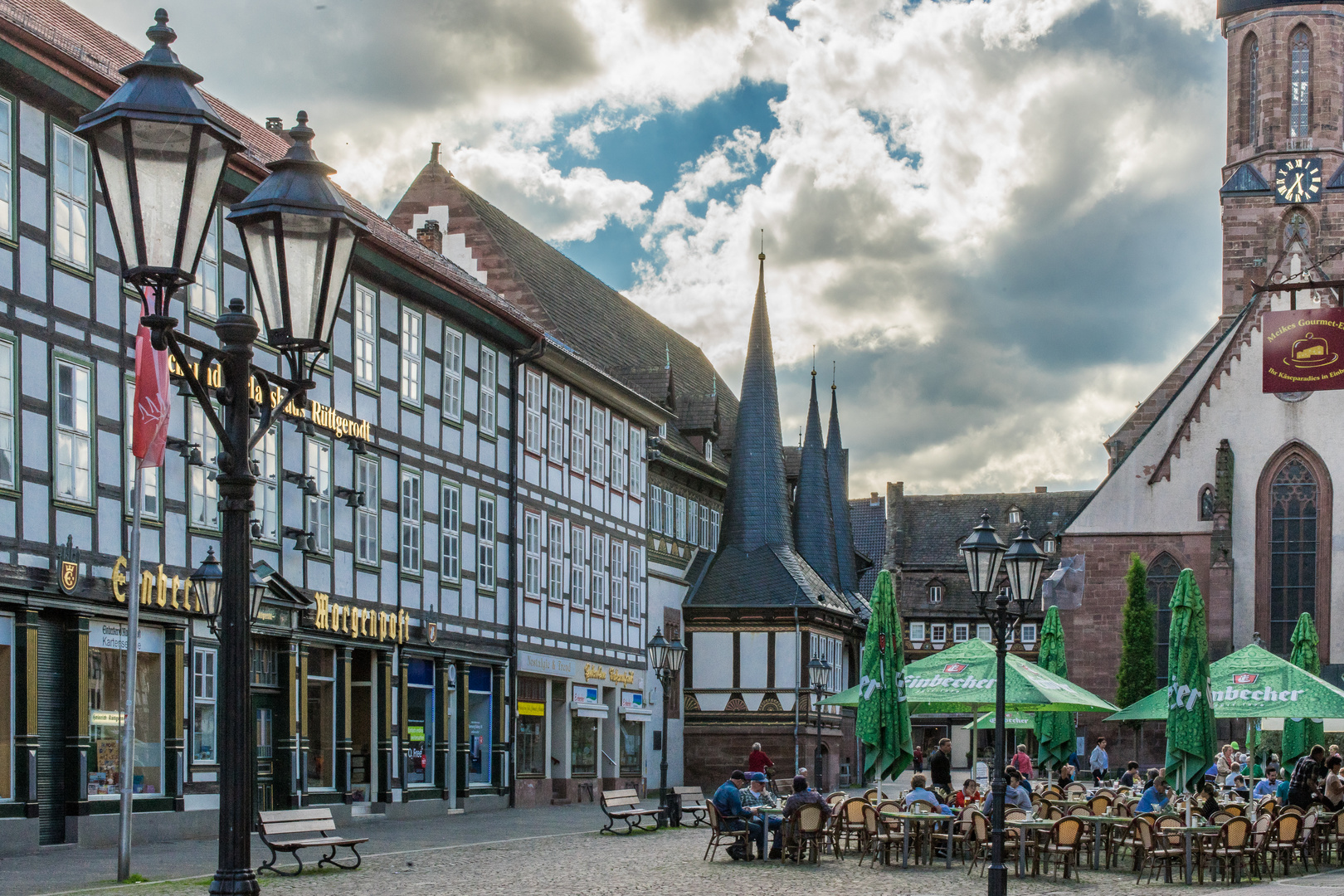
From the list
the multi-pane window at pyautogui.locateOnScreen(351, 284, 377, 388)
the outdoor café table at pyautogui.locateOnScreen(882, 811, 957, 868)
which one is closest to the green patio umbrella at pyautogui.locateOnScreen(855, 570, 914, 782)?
the outdoor café table at pyautogui.locateOnScreen(882, 811, 957, 868)

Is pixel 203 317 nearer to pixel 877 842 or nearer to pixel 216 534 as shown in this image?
pixel 216 534

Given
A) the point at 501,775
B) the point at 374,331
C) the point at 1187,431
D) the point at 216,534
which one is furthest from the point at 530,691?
the point at 1187,431

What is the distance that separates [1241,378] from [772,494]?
1824 cm

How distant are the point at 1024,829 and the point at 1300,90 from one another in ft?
201

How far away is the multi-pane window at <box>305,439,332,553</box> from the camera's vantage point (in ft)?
94.2

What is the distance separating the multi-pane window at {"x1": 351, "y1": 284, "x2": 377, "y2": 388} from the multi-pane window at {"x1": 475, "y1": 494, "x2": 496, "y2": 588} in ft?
18.0

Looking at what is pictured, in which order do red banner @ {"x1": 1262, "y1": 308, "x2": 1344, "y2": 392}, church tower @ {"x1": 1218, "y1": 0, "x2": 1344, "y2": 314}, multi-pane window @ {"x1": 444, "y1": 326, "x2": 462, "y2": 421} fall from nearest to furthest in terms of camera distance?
red banner @ {"x1": 1262, "y1": 308, "x2": 1344, "y2": 392}, multi-pane window @ {"x1": 444, "y1": 326, "x2": 462, "y2": 421}, church tower @ {"x1": 1218, "y1": 0, "x2": 1344, "y2": 314}

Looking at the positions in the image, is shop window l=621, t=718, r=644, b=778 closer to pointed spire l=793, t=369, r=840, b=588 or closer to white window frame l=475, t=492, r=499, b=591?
white window frame l=475, t=492, r=499, b=591

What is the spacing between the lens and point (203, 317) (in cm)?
2547

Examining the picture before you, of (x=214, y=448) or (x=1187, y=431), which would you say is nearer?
(x=214, y=448)

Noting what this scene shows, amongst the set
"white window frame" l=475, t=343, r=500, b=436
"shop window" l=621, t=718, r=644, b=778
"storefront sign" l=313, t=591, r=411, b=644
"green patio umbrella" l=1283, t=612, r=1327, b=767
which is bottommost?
"shop window" l=621, t=718, r=644, b=778

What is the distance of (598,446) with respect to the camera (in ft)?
144

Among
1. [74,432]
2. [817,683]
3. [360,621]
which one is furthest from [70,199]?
[817,683]

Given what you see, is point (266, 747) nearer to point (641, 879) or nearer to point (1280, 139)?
point (641, 879)
